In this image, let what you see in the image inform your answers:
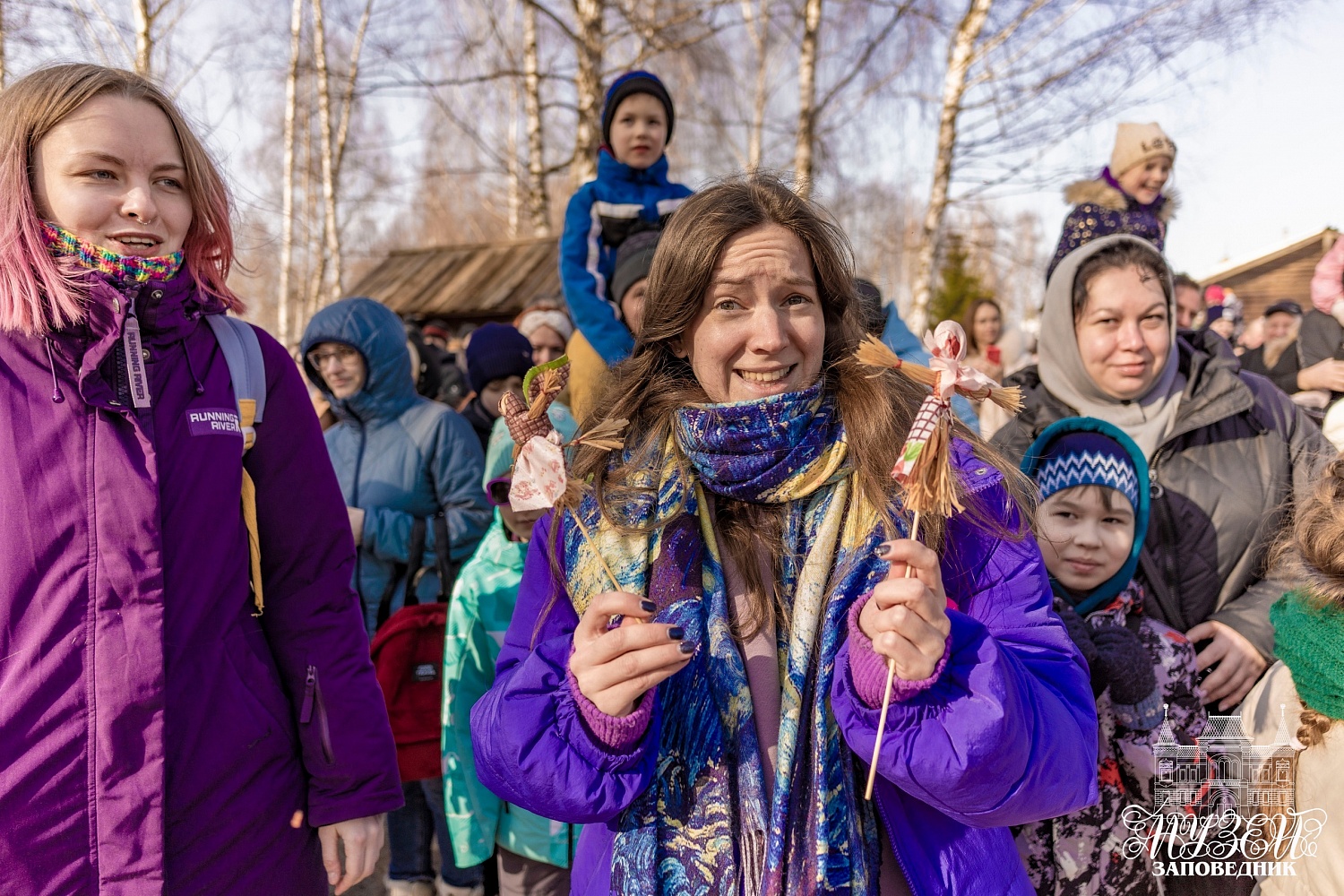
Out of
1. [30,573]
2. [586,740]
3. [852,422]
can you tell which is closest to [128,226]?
[30,573]

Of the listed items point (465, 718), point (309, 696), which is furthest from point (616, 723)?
point (465, 718)

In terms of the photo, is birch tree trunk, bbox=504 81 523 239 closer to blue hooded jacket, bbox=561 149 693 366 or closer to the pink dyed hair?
blue hooded jacket, bbox=561 149 693 366

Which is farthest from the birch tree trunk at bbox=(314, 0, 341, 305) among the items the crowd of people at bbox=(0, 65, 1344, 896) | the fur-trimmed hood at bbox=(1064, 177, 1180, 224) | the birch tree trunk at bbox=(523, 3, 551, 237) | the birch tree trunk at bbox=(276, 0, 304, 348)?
the crowd of people at bbox=(0, 65, 1344, 896)

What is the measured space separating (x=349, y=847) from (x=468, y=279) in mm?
12971

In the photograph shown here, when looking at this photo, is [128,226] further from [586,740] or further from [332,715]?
[586,740]

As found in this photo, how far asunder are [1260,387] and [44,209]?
3.25m

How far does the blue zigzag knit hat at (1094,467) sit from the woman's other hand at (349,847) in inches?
72.2

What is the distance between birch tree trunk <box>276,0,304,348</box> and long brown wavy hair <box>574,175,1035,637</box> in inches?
530

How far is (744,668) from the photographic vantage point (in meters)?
1.58

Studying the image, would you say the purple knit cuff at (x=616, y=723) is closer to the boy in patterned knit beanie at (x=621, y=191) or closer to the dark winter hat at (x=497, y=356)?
the boy in patterned knit beanie at (x=621, y=191)

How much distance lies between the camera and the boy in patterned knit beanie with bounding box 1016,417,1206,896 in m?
2.22

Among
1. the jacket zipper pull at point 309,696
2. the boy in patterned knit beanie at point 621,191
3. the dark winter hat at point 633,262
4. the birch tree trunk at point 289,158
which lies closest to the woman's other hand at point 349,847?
the jacket zipper pull at point 309,696

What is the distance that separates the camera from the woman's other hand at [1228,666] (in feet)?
8.00

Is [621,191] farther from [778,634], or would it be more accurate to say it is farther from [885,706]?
[885,706]
